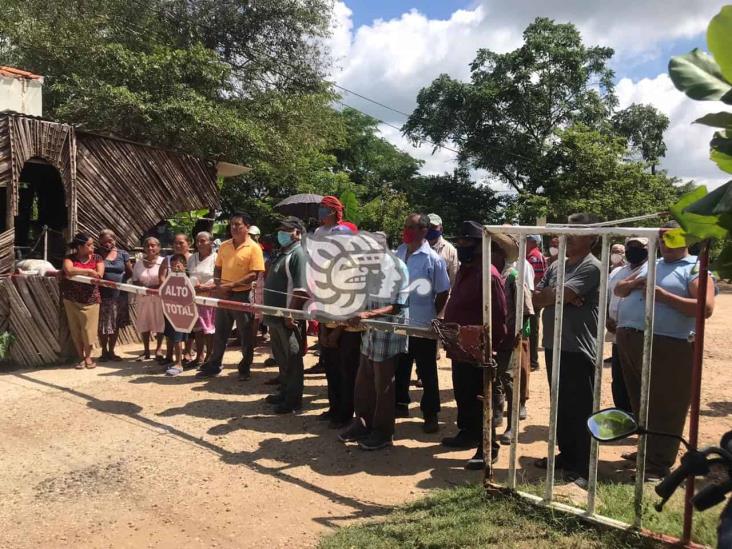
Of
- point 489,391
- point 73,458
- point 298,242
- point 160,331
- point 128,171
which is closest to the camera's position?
point 489,391

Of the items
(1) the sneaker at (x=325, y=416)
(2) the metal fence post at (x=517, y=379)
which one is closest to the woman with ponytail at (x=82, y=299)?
(1) the sneaker at (x=325, y=416)

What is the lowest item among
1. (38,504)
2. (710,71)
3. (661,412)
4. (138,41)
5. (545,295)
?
(38,504)

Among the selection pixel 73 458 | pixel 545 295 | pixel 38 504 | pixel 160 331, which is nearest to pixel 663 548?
pixel 545 295

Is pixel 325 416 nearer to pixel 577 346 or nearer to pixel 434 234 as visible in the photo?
pixel 434 234

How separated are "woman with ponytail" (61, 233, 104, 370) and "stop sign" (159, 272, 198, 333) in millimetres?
1612

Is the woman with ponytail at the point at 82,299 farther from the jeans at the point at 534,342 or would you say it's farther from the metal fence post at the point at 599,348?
the metal fence post at the point at 599,348

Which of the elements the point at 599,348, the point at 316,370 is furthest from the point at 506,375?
the point at 316,370

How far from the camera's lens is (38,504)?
12.5 ft

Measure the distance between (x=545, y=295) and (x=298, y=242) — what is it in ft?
8.97

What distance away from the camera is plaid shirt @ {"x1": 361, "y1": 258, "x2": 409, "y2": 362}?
460 centimetres

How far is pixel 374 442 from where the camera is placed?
4703 millimetres

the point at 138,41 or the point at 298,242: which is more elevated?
the point at 138,41

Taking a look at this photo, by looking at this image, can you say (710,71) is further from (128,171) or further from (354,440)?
(128,171)

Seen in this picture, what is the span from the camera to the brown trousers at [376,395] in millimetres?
4629
